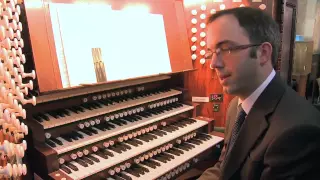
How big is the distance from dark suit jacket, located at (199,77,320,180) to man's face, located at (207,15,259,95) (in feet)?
0.35

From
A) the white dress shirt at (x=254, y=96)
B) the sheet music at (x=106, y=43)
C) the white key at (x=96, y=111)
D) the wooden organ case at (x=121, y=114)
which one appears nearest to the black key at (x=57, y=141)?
the wooden organ case at (x=121, y=114)

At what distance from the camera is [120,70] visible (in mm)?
1968

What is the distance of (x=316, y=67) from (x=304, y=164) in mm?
5819

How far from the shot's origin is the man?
0.99m

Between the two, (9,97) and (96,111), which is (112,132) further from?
(9,97)

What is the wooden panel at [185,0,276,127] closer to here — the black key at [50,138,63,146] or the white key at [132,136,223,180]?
the white key at [132,136,223,180]

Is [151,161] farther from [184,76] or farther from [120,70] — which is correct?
[184,76]

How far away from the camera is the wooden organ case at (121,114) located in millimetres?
1539

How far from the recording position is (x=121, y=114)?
2021 millimetres

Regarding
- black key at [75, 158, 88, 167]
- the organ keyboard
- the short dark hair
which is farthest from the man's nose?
black key at [75, 158, 88, 167]

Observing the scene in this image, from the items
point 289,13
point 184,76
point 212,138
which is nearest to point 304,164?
point 212,138

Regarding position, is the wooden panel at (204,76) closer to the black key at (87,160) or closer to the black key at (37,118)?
the black key at (87,160)

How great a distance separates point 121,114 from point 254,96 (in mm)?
1143

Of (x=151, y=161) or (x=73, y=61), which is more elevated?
(x=73, y=61)
